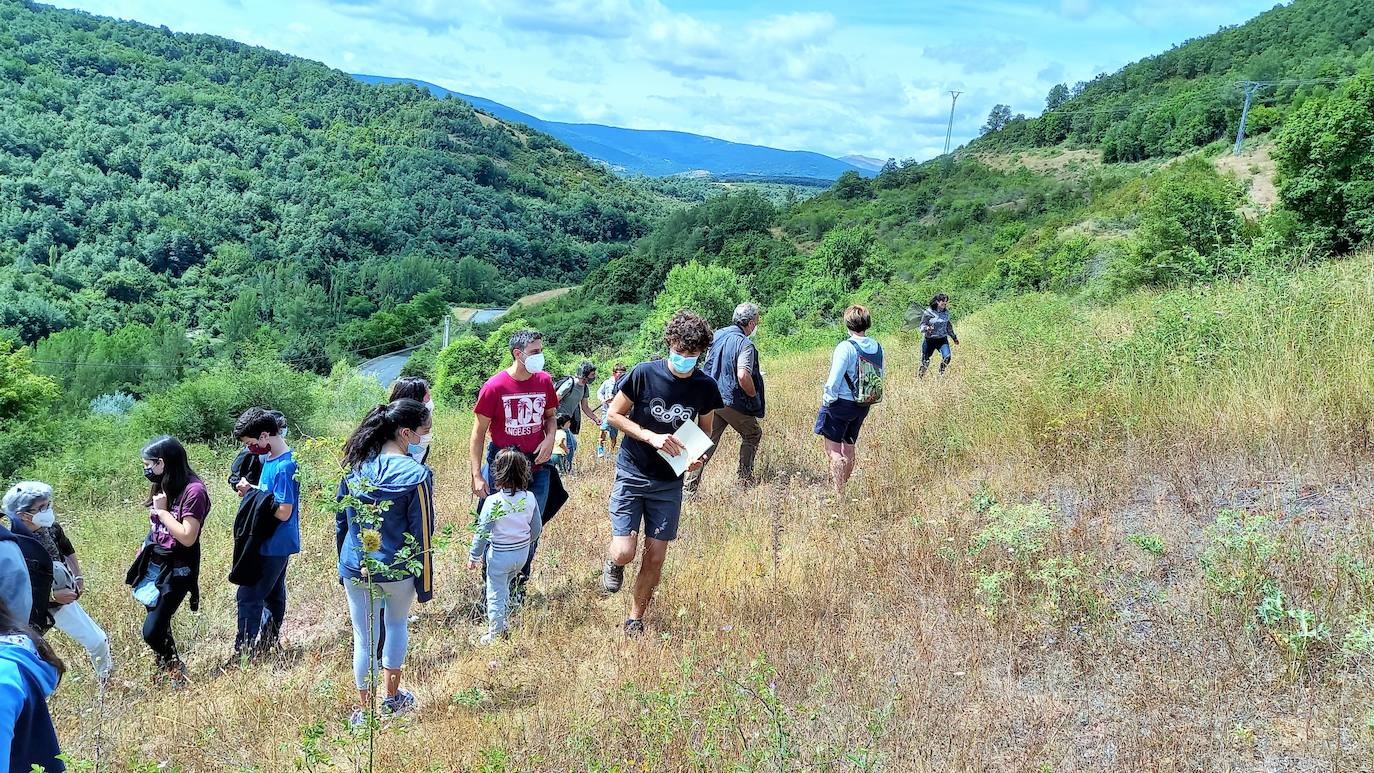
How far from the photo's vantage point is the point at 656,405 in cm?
382

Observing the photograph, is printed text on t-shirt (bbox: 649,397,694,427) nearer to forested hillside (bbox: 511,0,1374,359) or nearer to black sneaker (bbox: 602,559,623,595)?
black sneaker (bbox: 602,559,623,595)

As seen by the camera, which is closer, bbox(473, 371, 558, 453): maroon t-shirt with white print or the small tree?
bbox(473, 371, 558, 453): maroon t-shirt with white print

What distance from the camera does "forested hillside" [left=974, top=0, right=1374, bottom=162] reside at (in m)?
55.8

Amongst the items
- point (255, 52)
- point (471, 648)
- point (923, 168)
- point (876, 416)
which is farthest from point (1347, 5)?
point (255, 52)

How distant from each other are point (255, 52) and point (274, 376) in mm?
173938

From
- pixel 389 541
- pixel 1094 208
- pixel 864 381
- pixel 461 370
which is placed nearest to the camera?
pixel 389 541

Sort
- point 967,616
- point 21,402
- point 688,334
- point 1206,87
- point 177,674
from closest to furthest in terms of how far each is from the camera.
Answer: point 967,616 → point 688,334 → point 177,674 → point 21,402 → point 1206,87

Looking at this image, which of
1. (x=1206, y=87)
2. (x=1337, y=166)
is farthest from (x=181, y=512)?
(x=1206, y=87)

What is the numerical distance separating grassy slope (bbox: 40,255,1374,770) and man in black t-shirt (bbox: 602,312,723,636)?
0.32m

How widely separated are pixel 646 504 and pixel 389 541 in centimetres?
126

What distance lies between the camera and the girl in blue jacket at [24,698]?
4.89 ft

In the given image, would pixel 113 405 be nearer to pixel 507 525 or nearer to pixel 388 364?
pixel 388 364

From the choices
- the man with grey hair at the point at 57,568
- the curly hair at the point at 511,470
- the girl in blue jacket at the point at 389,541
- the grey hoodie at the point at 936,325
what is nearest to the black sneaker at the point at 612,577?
the curly hair at the point at 511,470

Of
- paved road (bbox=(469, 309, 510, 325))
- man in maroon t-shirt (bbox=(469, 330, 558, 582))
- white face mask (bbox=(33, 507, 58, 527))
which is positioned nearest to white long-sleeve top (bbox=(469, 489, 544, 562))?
man in maroon t-shirt (bbox=(469, 330, 558, 582))
